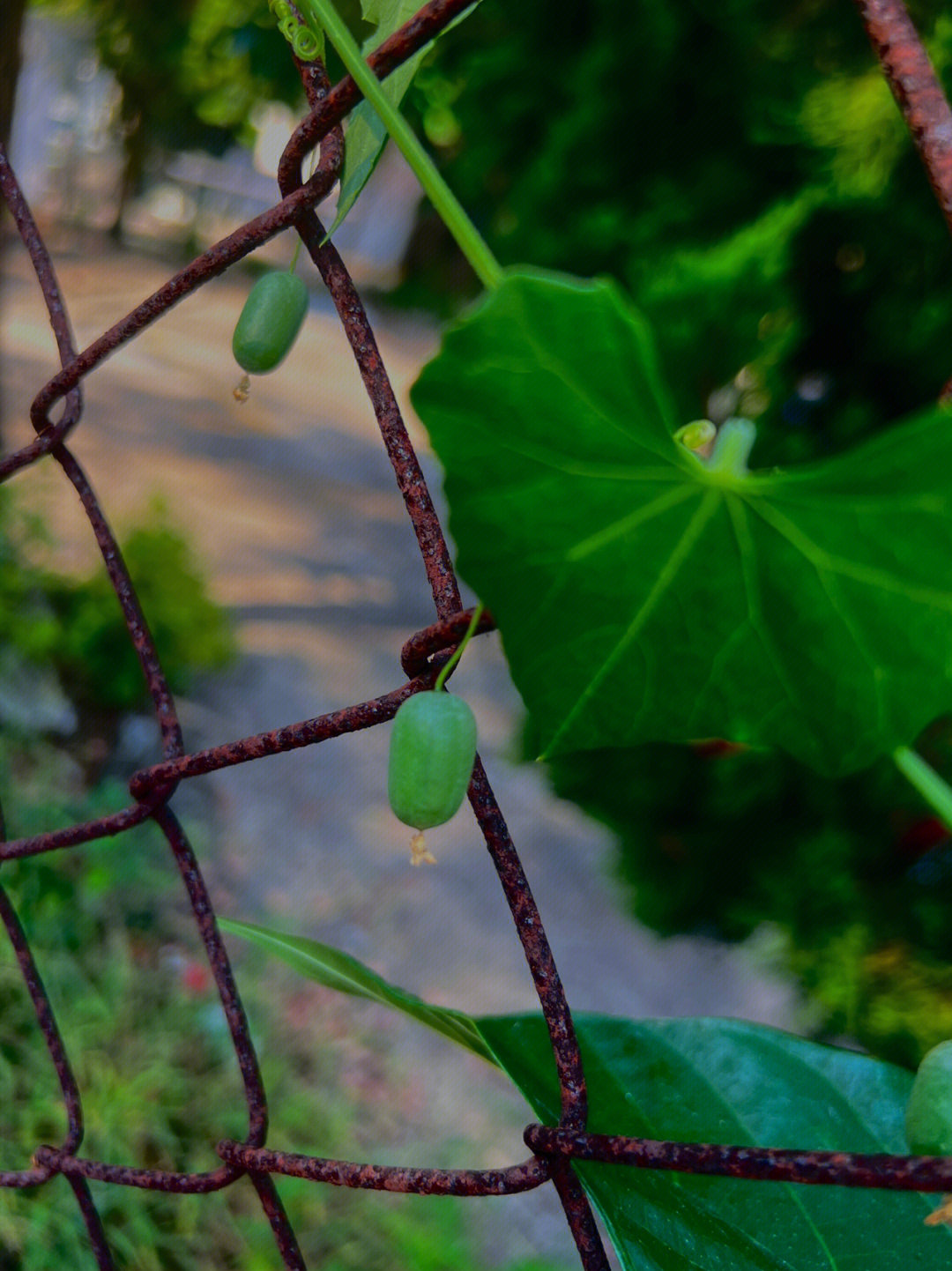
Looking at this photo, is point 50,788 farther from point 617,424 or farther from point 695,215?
point 617,424

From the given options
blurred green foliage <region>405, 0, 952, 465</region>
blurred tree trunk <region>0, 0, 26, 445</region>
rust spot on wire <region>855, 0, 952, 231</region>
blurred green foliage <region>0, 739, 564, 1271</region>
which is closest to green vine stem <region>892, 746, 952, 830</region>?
rust spot on wire <region>855, 0, 952, 231</region>

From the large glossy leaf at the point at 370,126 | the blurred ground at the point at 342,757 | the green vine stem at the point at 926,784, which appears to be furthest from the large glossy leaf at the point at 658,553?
the blurred ground at the point at 342,757

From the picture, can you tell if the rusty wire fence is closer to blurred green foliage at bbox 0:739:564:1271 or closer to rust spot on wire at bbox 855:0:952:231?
rust spot on wire at bbox 855:0:952:231

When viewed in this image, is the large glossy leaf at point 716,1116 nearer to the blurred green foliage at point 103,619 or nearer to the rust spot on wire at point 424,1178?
the rust spot on wire at point 424,1178

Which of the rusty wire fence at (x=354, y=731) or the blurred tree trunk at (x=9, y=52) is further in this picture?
the blurred tree trunk at (x=9, y=52)

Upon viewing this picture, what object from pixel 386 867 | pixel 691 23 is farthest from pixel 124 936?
pixel 691 23

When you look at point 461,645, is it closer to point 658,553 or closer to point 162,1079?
point 658,553

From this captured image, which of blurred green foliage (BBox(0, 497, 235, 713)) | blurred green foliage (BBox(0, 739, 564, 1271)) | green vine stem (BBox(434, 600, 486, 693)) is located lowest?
green vine stem (BBox(434, 600, 486, 693))
